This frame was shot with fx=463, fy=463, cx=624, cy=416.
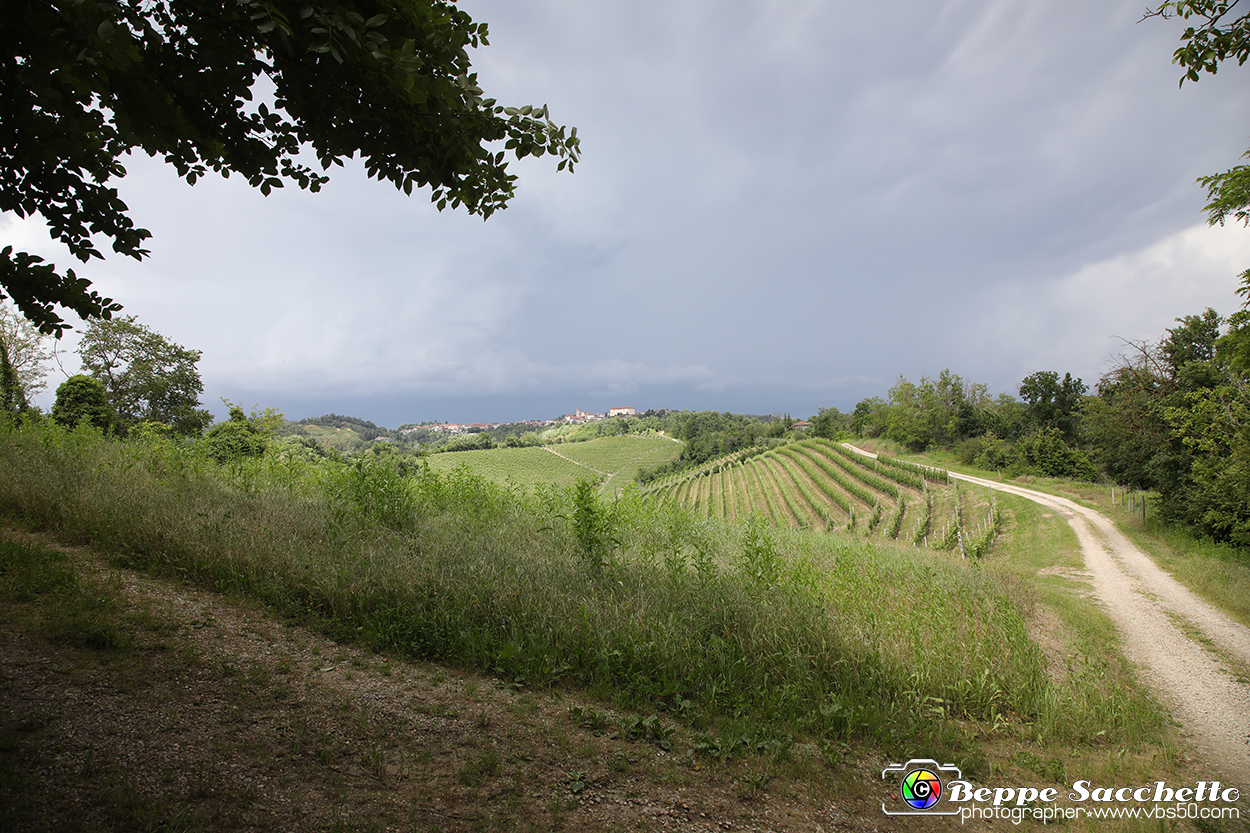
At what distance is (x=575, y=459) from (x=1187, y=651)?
86887 mm

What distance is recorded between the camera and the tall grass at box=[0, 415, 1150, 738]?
159 inches

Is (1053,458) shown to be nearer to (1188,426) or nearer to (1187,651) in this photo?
(1188,426)

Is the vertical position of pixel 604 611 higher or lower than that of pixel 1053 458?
higher

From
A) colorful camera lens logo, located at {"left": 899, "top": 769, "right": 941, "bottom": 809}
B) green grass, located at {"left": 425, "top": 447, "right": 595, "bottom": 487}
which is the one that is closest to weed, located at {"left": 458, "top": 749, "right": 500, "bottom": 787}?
colorful camera lens logo, located at {"left": 899, "top": 769, "right": 941, "bottom": 809}

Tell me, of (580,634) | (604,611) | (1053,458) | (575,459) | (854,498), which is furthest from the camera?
(575,459)

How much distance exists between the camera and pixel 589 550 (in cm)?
624

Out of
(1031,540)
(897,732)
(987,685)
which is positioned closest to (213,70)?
(897,732)

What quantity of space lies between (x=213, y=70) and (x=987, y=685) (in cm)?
809

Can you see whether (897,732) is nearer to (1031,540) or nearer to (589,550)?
(589,550)

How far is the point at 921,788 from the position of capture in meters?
3.37

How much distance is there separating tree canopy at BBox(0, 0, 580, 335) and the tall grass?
2931 millimetres

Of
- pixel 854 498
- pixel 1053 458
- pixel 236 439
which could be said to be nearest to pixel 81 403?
pixel 236 439

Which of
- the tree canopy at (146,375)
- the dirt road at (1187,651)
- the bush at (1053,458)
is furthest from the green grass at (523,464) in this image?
the dirt road at (1187,651)

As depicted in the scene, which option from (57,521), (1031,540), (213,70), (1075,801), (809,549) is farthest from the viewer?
(1031,540)
